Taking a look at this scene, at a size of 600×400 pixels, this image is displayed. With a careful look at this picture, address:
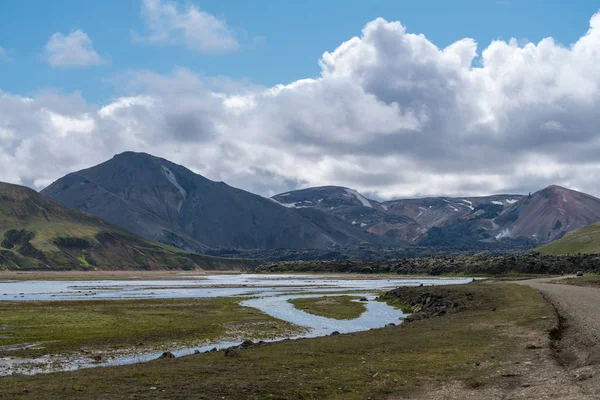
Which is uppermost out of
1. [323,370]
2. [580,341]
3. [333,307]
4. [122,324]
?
[580,341]

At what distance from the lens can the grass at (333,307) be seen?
73688 mm

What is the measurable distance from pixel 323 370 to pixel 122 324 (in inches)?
1395

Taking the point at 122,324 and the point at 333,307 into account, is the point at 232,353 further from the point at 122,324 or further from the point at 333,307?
the point at 333,307

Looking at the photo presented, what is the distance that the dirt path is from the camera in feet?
82.3

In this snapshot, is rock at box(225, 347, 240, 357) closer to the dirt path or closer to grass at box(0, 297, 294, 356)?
grass at box(0, 297, 294, 356)

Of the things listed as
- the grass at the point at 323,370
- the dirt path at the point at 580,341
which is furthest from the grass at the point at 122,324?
the dirt path at the point at 580,341

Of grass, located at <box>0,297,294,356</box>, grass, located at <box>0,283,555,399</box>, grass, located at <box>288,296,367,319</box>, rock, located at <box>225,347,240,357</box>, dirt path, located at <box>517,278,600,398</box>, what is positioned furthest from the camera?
grass, located at <box>288,296,367,319</box>

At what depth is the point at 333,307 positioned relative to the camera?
8369cm

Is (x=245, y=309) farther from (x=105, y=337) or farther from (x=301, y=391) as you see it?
(x=301, y=391)

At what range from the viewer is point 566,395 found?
22047mm

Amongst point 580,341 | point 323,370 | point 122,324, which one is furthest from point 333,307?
point 323,370

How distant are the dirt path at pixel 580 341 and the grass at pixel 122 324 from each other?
84.1ft

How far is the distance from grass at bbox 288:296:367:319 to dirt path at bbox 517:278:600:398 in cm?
2527

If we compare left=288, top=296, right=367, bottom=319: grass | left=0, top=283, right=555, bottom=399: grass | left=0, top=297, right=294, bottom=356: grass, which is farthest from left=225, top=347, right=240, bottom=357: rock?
left=288, top=296, right=367, bottom=319: grass
